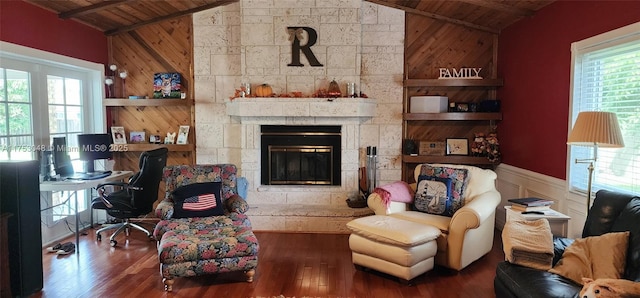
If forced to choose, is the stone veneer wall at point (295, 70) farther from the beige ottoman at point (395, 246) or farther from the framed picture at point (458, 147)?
the beige ottoman at point (395, 246)

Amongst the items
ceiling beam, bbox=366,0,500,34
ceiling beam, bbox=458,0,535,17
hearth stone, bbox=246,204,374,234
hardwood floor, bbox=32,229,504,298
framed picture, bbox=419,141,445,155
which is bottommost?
hardwood floor, bbox=32,229,504,298

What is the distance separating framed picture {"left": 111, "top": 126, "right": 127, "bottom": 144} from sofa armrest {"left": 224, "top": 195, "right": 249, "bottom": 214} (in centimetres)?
234

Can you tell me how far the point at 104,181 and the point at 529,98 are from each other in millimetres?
4736

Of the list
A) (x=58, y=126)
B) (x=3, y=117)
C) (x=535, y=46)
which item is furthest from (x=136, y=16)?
(x=535, y=46)

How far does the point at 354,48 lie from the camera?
5.07m

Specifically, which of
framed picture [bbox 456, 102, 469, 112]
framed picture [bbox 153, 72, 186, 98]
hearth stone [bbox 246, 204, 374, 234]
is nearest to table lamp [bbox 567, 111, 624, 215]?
framed picture [bbox 456, 102, 469, 112]

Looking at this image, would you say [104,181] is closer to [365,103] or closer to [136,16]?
[136,16]

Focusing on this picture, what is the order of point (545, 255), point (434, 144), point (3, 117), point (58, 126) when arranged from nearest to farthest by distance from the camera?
1. point (545, 255)
2. point (3, 117)
3. point (58, 126)
4. point (434, 144)

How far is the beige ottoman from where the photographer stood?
3.19 m

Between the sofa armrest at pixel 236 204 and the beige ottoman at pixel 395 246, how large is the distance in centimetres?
109

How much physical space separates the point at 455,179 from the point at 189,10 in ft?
13.1

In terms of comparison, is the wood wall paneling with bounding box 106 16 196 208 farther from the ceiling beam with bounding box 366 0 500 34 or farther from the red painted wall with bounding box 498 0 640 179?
the red painted wall with bounding box 498 0 640 179

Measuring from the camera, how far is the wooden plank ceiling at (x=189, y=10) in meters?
4.18

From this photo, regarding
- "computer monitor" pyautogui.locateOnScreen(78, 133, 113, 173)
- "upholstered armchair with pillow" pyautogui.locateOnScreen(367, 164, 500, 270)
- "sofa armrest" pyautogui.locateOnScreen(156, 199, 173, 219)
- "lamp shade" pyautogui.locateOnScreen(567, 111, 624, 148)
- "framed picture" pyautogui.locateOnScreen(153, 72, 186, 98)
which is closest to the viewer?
"lamp shade" pyautogui.locateOnScreen(567, 111, 624, 148)
